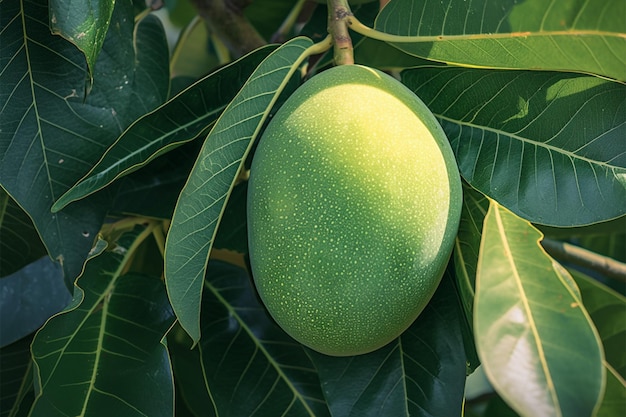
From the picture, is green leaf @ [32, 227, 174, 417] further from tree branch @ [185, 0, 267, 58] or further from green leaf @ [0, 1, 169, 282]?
tree branch @ [185, 0, 267, 58]

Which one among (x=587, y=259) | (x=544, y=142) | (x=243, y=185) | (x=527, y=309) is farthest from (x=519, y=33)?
(x=587, y=259)

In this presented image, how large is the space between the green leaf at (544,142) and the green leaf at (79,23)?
324 millimetres

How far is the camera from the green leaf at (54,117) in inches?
26.5

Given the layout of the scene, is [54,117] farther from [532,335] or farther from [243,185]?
[532,335]

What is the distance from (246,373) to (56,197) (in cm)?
26

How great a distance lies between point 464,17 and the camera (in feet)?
2.04

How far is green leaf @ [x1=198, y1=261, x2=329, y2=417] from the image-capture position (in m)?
0.74

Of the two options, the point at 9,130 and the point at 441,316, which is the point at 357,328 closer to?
the point at 441,316

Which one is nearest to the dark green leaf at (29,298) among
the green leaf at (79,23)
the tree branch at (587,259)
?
the green leaf at (79,23)

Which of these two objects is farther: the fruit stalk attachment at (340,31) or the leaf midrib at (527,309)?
the fruit stalk attachment at (340,31)

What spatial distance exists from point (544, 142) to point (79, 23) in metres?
0.42

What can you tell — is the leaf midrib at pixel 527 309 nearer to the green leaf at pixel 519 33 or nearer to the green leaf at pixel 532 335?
the green leaf at pixel 532 335

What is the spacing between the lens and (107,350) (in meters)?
0.70

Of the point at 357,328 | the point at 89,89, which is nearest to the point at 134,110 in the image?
the point at 89,89
